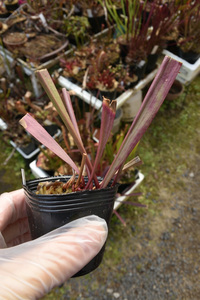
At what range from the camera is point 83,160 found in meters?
0.44

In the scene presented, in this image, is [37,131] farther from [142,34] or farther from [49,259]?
[142,34]

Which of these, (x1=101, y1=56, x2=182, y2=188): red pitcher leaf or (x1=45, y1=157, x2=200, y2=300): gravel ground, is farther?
(x1=45, y1=157, x2=200, y2=300): gravel ground

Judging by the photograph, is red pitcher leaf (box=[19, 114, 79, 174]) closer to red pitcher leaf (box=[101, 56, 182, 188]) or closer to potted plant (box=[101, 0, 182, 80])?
red pitcher leaf (box=[101, 56, 182, 188])

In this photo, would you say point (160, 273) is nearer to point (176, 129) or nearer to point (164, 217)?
point (164, 217)

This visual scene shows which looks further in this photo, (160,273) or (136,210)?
(136,210)

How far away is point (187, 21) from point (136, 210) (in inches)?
52.6

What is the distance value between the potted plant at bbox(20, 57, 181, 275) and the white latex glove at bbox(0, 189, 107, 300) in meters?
0.03

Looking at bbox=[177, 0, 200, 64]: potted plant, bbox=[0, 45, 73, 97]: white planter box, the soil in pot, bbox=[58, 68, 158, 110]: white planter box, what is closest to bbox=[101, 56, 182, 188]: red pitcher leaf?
bbox=[58, 68, 158, 110]: white planter box

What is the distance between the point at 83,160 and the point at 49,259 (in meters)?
0.19

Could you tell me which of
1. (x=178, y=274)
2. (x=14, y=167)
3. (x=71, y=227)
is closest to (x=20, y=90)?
(x=14, y=167)

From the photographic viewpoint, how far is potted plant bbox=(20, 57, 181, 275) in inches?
13.6

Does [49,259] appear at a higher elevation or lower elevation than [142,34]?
lower

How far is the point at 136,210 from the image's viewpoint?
1.54 metres

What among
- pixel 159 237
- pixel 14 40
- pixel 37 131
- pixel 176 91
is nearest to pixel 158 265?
pixel 159 237
